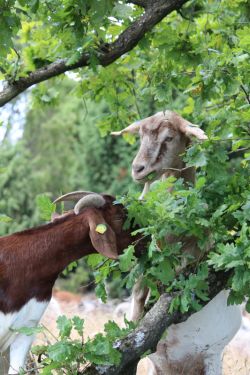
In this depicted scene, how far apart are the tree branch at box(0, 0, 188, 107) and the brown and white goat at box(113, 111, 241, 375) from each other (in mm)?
619

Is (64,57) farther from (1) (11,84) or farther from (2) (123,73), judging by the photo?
(2) (123,73)

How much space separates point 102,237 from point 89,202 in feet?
1.23

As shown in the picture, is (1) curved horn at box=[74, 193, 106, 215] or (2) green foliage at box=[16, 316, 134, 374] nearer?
(2) green foliage at box=[16, 316, 134, 374]

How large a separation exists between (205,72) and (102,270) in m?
1.67

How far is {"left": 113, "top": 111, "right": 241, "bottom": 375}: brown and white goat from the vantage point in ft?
19.7

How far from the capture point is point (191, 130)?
599 centimetres

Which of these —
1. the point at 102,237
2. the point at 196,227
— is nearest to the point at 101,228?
the point at 102,237

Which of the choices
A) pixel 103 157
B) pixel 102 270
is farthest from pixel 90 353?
pixel 103 157

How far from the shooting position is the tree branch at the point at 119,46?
6070 millimetres

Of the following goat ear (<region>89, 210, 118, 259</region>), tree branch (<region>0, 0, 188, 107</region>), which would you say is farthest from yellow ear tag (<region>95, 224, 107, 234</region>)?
tree branch (<region>0, 0, 188, 107</region>)

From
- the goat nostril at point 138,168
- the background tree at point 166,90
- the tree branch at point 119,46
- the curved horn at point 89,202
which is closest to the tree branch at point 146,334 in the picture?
the background tree at point 166,90

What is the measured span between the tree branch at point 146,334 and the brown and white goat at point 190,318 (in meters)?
0.33

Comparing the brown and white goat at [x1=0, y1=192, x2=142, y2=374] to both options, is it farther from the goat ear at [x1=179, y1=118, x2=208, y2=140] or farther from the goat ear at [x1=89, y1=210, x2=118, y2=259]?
the goat ear at [x1=179, y1=118, x2=208, y2=140]

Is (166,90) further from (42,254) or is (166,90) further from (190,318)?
(190,318)
